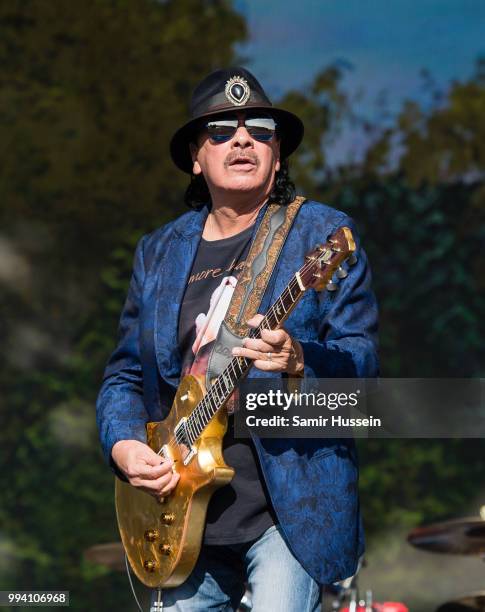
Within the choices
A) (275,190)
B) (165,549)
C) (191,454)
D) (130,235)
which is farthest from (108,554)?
(275,190)

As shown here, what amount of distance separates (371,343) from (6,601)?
3052 mm

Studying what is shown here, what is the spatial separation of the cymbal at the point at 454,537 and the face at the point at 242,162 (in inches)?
99.6

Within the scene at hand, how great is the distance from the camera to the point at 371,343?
298 cm

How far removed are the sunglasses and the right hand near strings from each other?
914 mm

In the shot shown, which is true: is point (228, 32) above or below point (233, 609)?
above

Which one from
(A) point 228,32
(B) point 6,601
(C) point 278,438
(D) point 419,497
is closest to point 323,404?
(C) point 278,438

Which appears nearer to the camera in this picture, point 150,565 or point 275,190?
point 150,565

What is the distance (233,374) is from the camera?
2939mm

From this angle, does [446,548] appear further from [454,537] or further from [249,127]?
[249,127]

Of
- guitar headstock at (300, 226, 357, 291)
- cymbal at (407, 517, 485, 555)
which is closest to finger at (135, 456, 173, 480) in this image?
guitar headstock at (300, 226, 357, 291)

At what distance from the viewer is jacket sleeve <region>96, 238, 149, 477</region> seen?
10.8ft

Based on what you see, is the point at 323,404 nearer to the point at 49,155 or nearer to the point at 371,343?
the point at 371,343

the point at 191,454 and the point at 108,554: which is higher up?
the point at 108,554

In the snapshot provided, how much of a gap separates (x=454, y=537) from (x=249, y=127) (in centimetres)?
277
